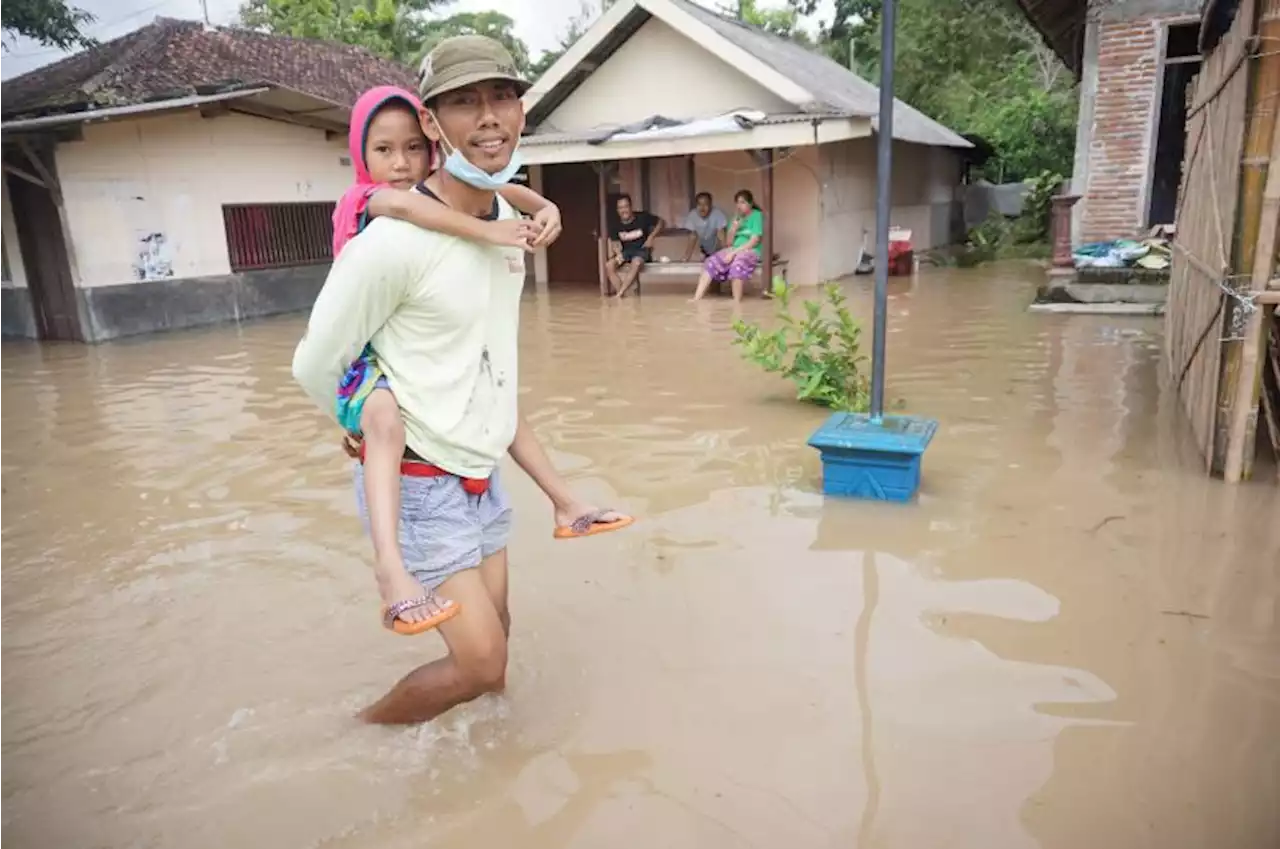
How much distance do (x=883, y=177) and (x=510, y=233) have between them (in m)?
2.76

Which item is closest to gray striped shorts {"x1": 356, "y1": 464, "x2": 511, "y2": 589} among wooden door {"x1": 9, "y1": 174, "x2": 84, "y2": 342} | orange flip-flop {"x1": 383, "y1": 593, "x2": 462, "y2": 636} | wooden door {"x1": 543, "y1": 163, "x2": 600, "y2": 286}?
orange flip-flop {"x1": 383, "y1": 593, "x2": 462, "y2": 636}

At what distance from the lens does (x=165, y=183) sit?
476 inches

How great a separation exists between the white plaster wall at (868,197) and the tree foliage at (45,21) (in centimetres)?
1116

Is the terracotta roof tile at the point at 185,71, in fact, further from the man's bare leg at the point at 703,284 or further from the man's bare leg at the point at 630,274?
the man's bare leg at the point at 703,284

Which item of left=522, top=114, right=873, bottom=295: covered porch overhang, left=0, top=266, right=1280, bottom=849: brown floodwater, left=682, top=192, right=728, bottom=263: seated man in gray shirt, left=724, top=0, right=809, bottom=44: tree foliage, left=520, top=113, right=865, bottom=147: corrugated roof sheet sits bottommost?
left=0, top=266, right=1280, bottom=849: brown floodwater

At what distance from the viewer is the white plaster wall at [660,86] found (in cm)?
1341

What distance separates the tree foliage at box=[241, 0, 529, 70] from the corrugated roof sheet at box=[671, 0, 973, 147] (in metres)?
9.65

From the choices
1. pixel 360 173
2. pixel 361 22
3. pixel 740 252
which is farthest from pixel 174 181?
pixel 361 22

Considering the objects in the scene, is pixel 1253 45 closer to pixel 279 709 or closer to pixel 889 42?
pixel 889 42

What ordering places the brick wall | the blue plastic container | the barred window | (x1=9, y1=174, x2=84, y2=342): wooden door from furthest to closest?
Result: the barred window, (x1=9, y1=174, x2=84, y2=342): wooden door, the brick wall, the blue plastic container

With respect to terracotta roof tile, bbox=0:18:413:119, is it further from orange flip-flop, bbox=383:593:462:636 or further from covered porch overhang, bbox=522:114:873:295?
orange flip-flop, bbox=383:593:462:636

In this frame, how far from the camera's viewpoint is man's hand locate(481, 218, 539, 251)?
222 centimetres

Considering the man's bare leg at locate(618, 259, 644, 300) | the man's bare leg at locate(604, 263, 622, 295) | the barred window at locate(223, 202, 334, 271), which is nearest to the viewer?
the barred window at locate(223, 202, 334, 271)

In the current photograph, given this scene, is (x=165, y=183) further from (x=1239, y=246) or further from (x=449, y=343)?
(x=1239, y=246)
